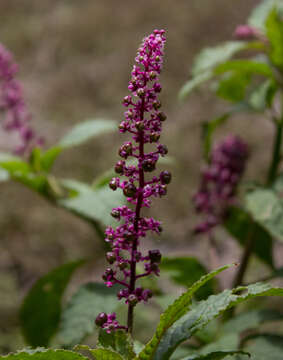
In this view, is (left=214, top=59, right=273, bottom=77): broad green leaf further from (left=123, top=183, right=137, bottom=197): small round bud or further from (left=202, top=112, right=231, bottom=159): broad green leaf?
(left=123, top=183, right=137, bottom=197): small round bud

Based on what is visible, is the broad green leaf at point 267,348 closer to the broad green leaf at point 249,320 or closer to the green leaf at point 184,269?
the broad green leaf at point 249,320

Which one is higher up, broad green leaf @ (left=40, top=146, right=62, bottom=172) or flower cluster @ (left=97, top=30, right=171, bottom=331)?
broad green leaf @ (left=40, top=146, right=62, bottom=172)

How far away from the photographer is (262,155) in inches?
176

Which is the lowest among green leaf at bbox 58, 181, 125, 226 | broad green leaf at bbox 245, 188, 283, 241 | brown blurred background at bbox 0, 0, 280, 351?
broad green leaf at bbox 245, 188, 283, 241

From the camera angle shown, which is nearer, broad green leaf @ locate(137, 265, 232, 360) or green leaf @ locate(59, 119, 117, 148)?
broad green leaf @ locate(137, 265, 232, 360)

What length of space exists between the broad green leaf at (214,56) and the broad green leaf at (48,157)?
577 millimetres

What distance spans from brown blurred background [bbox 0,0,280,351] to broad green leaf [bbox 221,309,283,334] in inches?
69.7

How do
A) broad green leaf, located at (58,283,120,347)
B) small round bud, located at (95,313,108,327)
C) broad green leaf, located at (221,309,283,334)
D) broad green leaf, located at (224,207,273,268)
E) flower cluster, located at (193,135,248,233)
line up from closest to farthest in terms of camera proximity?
small round bud, located at (95,313,108,327) < broad green leaf, located at (58,283,120,347) < broad green leaf, located at (221,309,283,334) < flower cluster, located at (193,135,248,233) < broad green leaf, located at (224,207,273,268)

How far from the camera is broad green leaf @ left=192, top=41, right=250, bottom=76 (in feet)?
6.46

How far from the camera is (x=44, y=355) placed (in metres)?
0.99

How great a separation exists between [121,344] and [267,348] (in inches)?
27.7

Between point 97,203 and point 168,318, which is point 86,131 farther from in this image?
point 168,318

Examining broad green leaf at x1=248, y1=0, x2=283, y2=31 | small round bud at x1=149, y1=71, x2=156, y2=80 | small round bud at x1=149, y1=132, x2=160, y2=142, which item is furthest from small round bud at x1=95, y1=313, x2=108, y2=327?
broad green leaf at x1=248, y1=0, x2=283, y2=31

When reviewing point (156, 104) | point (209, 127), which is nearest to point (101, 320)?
point (156, 104)
